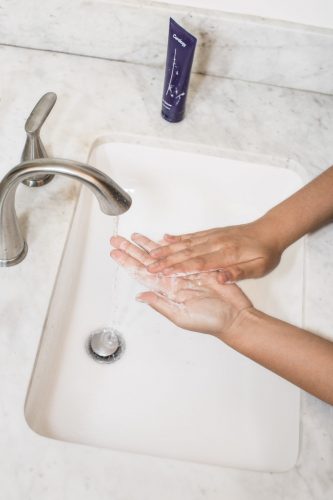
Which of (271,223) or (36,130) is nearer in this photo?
(36,130)

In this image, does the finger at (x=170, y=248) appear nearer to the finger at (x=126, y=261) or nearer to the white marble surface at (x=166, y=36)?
the finger at (x=126, y=261)

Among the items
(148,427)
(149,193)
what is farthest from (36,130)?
(148,427)

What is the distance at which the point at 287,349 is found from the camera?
0.64m

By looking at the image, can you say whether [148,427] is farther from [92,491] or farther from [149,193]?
[149,193]

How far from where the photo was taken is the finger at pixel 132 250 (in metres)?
0.72

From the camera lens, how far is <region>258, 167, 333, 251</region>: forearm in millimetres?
752

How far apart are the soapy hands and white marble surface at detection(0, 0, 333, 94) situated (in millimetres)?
367

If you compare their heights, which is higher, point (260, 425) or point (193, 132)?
point (193, 132)

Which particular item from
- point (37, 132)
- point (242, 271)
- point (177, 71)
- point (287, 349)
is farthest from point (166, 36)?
point (287, 349)

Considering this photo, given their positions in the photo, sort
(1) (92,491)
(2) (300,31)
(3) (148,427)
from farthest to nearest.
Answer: (2) (300,31), (3) (148,427), (1) (92,491)

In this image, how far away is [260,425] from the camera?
670 mm

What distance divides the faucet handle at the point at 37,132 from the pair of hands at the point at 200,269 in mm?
149

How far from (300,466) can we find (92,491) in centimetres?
23

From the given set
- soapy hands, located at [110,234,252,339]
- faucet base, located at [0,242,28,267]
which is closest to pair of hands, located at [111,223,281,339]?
soapy hands, located at [110,234,252,339]
